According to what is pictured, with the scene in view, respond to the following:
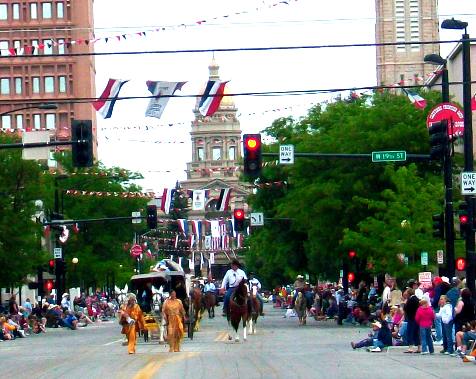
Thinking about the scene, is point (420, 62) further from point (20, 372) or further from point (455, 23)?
point (20, 372)

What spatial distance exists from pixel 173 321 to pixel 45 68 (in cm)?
12239

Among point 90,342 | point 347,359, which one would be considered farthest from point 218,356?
point 90,342

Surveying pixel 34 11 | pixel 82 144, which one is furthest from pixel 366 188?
pixel 34 11

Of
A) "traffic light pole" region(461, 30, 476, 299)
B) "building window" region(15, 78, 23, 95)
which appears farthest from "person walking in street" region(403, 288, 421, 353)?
"building window" region(15, 78, 23, 95)

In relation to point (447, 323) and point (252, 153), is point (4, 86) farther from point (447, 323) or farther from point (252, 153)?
point (447, 323)

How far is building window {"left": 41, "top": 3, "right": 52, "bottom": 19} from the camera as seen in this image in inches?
6137

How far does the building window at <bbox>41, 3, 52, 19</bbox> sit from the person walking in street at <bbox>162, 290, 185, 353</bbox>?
11841 centimetres

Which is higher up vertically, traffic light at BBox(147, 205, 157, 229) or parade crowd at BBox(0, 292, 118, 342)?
traffic light at BBox(147, 205, 157, 229)

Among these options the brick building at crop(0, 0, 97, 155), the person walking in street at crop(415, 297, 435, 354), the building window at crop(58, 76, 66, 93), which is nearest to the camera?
the person walking in street at crop(415, 297, 435, 354)

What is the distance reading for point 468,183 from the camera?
40.1 m

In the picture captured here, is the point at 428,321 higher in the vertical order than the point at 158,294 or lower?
higher

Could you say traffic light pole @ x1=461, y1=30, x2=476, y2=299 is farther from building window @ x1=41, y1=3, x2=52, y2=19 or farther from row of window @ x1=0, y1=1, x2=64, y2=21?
building window @ x1=41, y1=3, x2=52, y2=19

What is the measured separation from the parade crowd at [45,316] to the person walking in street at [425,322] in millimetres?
24044

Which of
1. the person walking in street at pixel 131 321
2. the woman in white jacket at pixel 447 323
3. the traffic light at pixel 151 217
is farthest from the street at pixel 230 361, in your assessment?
the traffic light at pixel 151 217
